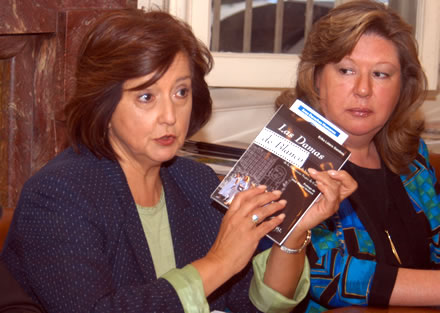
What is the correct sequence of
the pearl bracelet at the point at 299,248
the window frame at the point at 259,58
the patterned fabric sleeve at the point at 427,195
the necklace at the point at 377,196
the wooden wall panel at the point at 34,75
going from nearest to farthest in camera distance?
the pearl bracelet at the point at 299,248 → the necklace at the point at 377,196 → the patterned fabric sleeve at the point at 427,195 → the wooden wall panel at the point at 34,75 → the window frame at the point at 259,58

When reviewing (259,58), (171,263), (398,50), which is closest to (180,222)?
(171,263)

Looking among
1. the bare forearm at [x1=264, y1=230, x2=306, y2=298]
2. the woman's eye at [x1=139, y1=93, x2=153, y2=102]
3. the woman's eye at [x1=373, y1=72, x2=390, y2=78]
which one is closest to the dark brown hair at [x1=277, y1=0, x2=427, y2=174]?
the woman's eye at [x1=373, y1=72, x2=390, y2=78]

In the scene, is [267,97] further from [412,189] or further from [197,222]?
[197,222]

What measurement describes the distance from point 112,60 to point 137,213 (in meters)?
0.37

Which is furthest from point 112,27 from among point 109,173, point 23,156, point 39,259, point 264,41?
point 264,41

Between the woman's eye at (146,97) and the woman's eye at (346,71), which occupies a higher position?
the woman's eye at (346,71)

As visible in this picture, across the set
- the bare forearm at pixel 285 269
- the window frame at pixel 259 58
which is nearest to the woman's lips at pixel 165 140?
the bare forearm at pixel 285 269

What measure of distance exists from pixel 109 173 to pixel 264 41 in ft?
4.99

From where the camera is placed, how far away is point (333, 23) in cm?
201

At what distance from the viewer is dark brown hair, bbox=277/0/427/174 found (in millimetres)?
1982

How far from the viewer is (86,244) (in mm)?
1440

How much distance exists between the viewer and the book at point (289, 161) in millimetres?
1536

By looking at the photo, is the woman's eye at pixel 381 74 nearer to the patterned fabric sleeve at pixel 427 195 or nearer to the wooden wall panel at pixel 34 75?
the patterned fabric sleeve at pixel 427 195

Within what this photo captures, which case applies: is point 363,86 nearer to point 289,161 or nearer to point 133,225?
point 289,161
